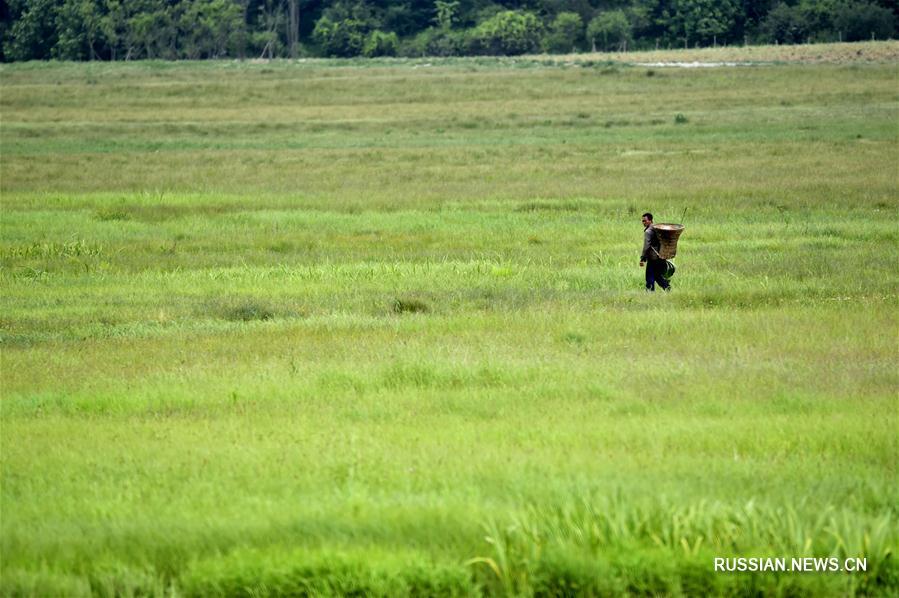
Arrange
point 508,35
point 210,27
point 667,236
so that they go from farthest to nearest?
point 508,35 < point 210,27 < point 667,236

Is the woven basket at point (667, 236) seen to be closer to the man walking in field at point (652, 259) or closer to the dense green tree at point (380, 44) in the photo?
the man walking in field at point (652, 259)

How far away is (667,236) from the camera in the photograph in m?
16.3

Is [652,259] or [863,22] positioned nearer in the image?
[652,259]

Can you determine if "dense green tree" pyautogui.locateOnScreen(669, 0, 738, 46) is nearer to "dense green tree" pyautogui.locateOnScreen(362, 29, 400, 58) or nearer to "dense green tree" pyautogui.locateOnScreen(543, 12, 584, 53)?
"dense green tree" pyautogui.locateOnScreen(543, 12, 584, 53)

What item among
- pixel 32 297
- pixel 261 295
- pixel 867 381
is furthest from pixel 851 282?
pixel 32 297

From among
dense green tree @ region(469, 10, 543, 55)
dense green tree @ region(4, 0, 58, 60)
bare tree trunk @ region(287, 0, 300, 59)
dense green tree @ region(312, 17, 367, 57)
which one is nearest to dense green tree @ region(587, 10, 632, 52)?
dense green tree @ region(469, 10, 543, 55)

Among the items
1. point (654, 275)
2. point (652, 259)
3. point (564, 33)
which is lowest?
point (654, 275)

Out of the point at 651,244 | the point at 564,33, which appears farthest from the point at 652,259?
the point at 564,33

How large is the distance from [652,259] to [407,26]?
110 metres

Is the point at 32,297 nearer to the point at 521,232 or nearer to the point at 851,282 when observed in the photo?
the point at 521,232

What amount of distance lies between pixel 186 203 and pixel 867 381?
20.2 meters

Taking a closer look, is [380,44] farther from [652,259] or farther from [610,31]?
[652,259]

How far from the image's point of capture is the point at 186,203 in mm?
29703

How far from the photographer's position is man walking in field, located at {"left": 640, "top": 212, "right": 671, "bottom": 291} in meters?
16.5
